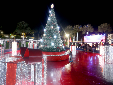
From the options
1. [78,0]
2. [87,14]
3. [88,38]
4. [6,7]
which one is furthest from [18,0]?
[88,38]

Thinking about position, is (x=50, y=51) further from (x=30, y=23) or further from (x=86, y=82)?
(x=30, y=23)

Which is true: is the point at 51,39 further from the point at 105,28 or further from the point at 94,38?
the point at 105,28

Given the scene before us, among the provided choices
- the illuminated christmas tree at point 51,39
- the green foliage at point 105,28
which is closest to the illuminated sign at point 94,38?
the green foliage at point 105,28

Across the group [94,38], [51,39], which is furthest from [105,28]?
[51,39]

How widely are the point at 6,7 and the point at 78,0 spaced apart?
12.3 metres

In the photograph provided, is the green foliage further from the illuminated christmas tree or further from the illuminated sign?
the illuminated christmas tree

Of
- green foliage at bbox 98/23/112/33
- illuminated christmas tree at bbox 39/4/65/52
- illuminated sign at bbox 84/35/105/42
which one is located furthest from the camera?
green foliage at bbox 98/23/112/33

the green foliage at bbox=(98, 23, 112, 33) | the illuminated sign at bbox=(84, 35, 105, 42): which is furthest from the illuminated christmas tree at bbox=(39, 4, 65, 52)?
the green foliage at bbox=(98, 23, 112, 33)

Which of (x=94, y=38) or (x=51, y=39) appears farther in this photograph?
(x=94, y=38)

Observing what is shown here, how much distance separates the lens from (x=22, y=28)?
23.1m

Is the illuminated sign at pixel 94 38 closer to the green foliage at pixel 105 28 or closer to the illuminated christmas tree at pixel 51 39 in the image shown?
the green foliage at pixel 105 28

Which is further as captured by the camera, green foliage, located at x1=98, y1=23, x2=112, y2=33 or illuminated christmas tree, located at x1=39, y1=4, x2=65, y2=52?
green foliage, located at x1=98, y1=23, x2=112, y2=33

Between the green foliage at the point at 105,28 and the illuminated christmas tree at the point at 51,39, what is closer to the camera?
the illuminated christmas tree at the point at 51,39

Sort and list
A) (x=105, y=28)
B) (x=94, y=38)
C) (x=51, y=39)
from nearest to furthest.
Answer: (x=51, y=39) < (x=94, y=38) < (x=105, y=28)
